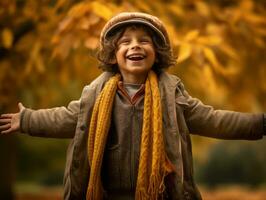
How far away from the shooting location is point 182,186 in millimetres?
2496

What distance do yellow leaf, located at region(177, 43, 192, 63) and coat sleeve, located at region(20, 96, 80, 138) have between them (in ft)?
3.16

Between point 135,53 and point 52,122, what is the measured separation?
0.58 metres

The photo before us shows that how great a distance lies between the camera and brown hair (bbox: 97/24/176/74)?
2.63m

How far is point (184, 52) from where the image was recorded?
132 inches

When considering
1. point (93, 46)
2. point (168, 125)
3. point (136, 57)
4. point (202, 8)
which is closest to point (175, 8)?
point (202, 8)

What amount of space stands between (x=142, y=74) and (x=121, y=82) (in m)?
0.12

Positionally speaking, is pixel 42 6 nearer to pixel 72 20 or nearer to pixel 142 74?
pixel 72 20

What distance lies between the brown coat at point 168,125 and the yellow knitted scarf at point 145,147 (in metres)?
0.06

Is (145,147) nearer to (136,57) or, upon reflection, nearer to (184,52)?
(136,57)

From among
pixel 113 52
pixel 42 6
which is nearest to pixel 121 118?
pixel 113 52

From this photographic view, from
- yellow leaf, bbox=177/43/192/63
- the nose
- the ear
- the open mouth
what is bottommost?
the open mouth

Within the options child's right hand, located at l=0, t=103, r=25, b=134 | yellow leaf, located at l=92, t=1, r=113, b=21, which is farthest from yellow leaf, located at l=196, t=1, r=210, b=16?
child's right hand, located at l=0, t=103, r=25, b=134

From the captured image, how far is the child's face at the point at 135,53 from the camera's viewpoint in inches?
101

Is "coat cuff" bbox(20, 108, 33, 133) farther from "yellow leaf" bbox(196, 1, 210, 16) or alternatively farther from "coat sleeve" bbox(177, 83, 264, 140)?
"yellow leaf" bbox(196, 1, 210, 16)
